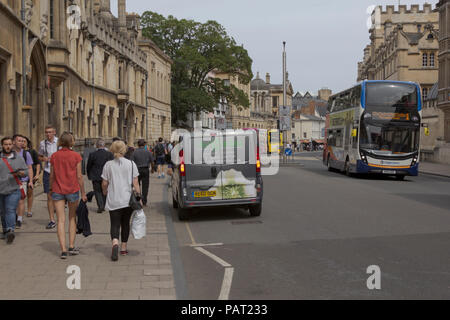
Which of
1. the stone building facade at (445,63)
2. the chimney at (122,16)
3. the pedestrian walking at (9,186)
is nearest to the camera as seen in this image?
the pedestrian walking at (9,186)

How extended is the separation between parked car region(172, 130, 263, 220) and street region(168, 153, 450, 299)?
0.46m

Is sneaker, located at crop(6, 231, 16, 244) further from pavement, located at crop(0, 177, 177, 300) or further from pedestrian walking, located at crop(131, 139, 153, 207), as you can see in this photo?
pedestrian walking, located at crop(131, 139, 153, 207)

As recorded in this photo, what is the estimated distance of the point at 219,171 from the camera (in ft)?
40.4

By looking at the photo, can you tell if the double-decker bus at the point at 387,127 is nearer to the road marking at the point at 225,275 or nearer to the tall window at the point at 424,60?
the road marking at the point at 225,275

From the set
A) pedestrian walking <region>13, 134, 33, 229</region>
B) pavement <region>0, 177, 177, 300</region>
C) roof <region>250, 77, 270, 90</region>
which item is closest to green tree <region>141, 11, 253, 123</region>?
pedestrian walking <region>13, 134, 33, 229</region>

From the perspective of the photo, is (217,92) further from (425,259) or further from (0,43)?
(425,259)

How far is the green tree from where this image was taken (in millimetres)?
60250

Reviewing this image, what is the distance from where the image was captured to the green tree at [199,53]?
6025 centimetres

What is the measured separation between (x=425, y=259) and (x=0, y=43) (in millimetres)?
12997

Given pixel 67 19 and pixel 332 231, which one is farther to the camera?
pixel 67 19

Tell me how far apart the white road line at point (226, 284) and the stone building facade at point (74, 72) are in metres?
11.6

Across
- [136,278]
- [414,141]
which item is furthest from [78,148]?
[136,278]

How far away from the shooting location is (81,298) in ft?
19.0

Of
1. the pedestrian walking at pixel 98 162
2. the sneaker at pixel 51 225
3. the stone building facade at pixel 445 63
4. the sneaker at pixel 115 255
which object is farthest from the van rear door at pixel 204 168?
the stone building facade at pixel 445 63
